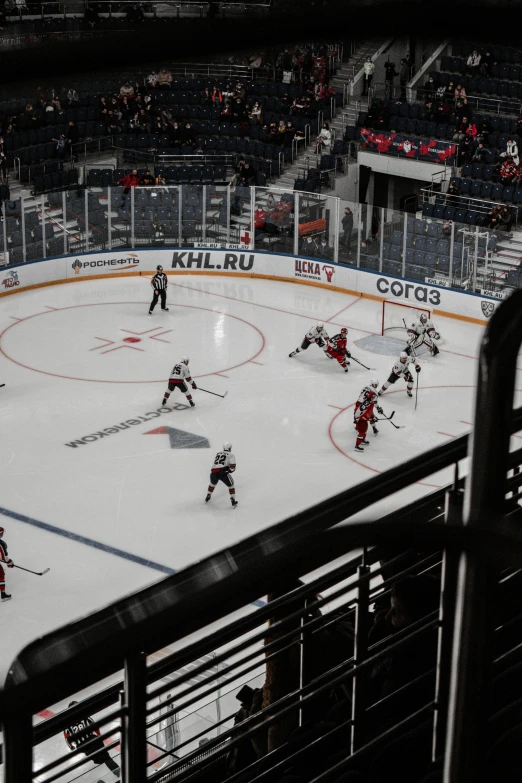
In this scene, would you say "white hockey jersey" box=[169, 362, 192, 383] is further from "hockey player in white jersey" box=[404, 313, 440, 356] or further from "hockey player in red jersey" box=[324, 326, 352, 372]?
"hockey player in white jersey" box=[404, 313, 440, 356]

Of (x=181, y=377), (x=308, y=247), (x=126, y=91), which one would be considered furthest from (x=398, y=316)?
(x=126, y=91)

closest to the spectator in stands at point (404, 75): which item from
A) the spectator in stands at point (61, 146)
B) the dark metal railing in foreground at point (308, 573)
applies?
the spectator in stands at point (61, 146)

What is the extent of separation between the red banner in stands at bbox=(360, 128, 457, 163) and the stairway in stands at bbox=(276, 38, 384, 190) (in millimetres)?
1698

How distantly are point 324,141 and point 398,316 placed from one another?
9.20m

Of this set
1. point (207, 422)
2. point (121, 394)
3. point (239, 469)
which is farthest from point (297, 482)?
point (121, 394)

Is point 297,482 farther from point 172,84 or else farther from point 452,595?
point 172,84

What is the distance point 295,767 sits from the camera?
11.9ft

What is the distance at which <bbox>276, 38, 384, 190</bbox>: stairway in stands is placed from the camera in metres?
34.3

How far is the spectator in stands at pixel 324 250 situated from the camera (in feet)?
95.3

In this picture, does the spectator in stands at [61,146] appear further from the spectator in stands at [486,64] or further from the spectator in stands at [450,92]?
the spectator in stands at [486,64]

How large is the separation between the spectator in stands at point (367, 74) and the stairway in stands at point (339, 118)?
264 mm

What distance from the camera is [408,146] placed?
3281 centimetres

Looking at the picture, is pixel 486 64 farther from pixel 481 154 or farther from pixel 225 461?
pixel 225 461

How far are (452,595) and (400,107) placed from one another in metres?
33.1
